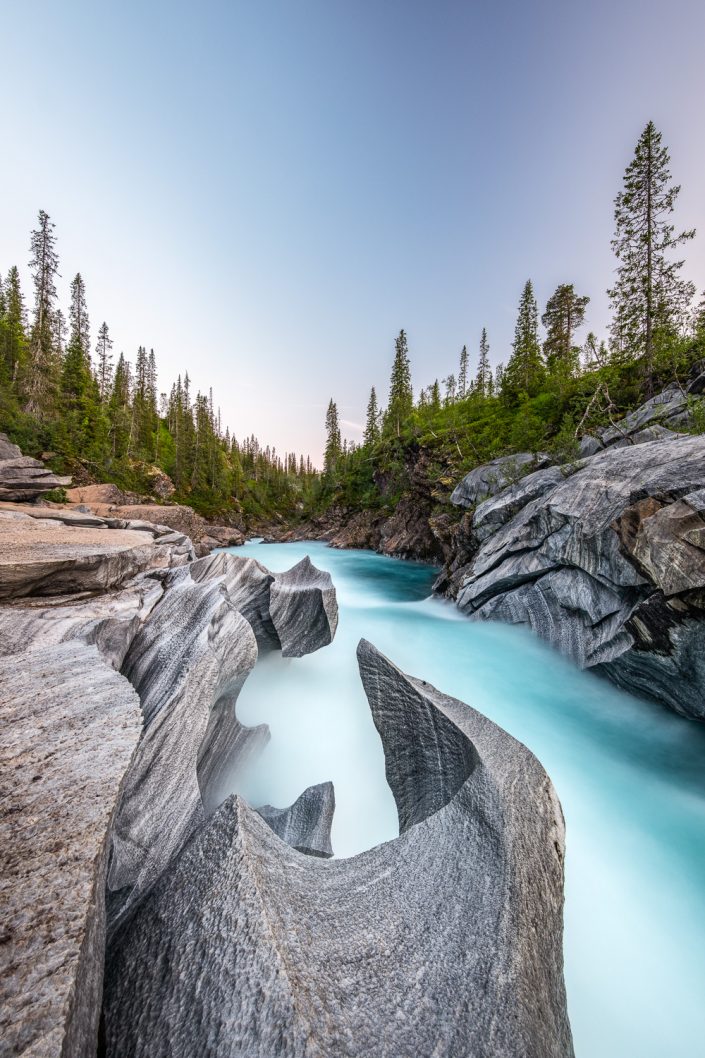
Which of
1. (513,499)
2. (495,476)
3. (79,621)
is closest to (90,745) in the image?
(79,621)

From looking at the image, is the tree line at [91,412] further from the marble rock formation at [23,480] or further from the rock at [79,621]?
the rock at [79,621]

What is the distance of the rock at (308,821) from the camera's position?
2982 mm

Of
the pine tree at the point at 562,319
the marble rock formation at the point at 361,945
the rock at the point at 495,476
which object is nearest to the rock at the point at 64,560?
the marble rock formation at the point at 361,945

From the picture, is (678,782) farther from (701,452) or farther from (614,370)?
(614,370)

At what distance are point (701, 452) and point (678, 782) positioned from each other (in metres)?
4.90

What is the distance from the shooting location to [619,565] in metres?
5.90

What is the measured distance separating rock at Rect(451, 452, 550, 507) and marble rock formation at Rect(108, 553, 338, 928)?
9.60m

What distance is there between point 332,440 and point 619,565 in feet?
147

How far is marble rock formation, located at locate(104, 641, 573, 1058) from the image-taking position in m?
1.26

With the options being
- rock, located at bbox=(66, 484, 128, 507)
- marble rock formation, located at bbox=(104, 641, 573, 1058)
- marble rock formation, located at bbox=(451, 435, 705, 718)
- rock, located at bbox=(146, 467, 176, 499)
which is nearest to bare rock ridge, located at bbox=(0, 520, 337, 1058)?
marble rock formation, located at bbox=(104, 641, 573, 1058)

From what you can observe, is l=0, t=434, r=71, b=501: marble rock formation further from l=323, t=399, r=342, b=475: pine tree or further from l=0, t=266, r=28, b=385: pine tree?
l=323, t=399, r=342, b=475: pine tree

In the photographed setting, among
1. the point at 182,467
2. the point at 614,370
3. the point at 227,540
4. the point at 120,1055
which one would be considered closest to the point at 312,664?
the point at 120,1055

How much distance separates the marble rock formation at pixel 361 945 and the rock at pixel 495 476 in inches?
457

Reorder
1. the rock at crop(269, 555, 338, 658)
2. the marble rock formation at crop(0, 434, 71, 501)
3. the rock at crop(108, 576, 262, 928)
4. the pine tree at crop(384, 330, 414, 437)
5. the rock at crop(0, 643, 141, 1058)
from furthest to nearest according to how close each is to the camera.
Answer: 1. the pine tree at crop(384, 330, 414, 437)
2. the marble rock formation at crop(0, 434, 71, 501)
3. the rock at crop(269, 555, 338, 658)
4. the rock at crop(108, 576, 262, 928)
5. the rock at crop(0, 643, 141, 1058)
